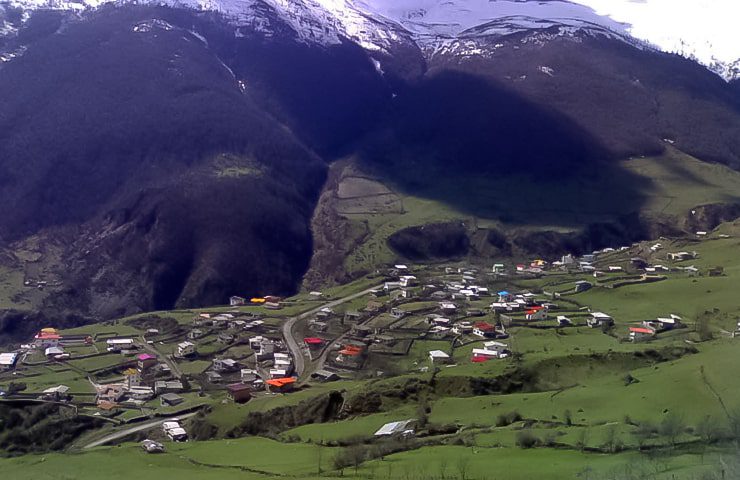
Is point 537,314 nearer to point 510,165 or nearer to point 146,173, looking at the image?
point 510,165

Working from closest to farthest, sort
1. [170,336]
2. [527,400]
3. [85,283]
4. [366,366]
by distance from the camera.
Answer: [527,400] → [366,366] → [170,336] → [85,283]

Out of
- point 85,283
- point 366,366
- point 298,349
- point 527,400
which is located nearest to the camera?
point 527,400

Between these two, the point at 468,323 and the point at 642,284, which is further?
the point at 642,284

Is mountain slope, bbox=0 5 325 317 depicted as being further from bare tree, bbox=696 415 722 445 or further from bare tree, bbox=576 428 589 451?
bare tree, bbox=696 415 722 445

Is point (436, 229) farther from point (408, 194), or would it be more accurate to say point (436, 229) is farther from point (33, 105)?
point (33, 105)

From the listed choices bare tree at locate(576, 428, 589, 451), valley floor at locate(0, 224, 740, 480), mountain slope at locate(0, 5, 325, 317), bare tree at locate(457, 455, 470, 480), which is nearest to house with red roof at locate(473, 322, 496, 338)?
valley floor at locate(0, 224, 740, 480)

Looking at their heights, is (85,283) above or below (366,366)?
below

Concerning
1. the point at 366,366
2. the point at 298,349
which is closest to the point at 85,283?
the point at 298,349

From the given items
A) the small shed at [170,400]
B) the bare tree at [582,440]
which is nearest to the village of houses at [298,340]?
the small shed at [170,400]
